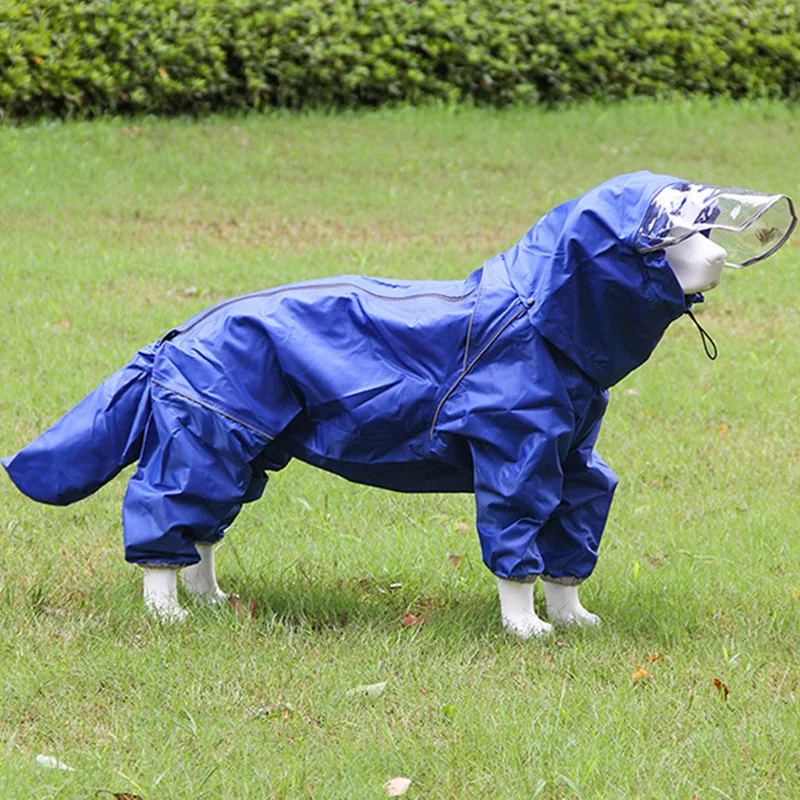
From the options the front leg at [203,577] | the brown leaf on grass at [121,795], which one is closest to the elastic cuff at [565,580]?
the front leg at [203,577]

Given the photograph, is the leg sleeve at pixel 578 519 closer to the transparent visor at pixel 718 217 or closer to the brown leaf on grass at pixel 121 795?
the transparent visor at pixel 718 217

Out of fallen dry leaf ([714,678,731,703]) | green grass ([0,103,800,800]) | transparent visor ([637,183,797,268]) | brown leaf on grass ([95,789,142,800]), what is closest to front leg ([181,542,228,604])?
green grass ([0,103,800,800])

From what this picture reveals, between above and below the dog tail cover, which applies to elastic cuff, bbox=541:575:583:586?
below

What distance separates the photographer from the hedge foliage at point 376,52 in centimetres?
1161

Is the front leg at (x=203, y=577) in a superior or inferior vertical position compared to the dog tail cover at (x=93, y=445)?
inferior

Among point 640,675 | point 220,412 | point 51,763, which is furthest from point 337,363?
point 51,763

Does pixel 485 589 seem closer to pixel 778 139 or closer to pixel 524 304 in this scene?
pixel 524 304

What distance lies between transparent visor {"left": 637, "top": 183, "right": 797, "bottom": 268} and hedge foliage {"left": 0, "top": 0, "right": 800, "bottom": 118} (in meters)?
8.56

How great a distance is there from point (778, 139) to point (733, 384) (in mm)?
6530

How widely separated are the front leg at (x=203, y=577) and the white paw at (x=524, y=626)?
0.86 meters

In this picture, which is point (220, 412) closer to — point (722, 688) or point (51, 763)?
point (51, 763)

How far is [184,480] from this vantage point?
401 centimetres

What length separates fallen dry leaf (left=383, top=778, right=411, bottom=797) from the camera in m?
3.24

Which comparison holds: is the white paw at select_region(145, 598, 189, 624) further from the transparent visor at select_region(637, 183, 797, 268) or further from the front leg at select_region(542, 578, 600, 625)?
the transparent visor at select_region(637, 183, 797, 268)
